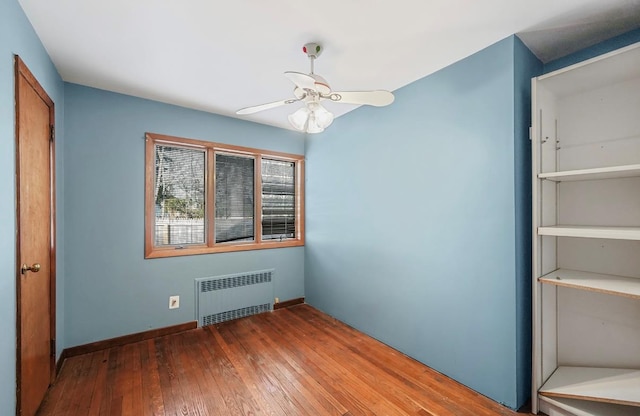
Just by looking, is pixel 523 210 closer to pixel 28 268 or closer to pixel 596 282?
pixel 596 282

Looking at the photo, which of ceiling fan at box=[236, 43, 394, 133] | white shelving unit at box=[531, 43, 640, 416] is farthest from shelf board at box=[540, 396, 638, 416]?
ceiling fan at box=[236, 43, 394, 133]

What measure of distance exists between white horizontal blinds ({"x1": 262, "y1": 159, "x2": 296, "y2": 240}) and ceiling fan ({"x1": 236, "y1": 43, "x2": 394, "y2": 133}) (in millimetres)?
1662

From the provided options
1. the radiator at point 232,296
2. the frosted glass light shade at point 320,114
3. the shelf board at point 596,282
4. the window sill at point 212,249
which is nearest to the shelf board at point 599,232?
the shelf board at point 596,282

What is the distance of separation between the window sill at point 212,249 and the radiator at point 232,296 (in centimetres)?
30

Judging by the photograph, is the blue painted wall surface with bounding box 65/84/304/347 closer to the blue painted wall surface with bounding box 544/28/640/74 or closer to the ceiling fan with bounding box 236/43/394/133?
the ceiling fan with bounding box 236/43/394/133

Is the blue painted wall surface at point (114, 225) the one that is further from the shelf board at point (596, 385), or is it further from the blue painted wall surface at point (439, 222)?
the shelf board at point (596, 385)

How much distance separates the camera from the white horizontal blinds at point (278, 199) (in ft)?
11.9

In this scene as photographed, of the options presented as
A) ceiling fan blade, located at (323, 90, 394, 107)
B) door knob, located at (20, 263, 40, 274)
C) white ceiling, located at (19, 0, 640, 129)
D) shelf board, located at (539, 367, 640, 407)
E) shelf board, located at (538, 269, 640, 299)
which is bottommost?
shelf board, located at (539, 367, 640, 407)

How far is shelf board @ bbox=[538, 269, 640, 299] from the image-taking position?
143 centimetres

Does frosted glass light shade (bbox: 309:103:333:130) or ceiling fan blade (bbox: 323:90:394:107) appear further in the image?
frosted glass light shade (bbox: 309:103:333:130)

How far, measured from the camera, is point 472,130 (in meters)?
1.98

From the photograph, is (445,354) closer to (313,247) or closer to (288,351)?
(288,351)

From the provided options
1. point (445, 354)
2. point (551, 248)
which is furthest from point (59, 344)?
point (551, 248)

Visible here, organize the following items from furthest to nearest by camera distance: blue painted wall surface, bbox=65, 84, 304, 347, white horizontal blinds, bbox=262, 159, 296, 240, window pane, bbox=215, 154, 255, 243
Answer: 1. white horizontal blinds, bbox=262, 159, 296, 240
2. window pane, bbox=215, 154, 255, 243
3. blue painted wall surface, bbox=65, 84, 304, 347
